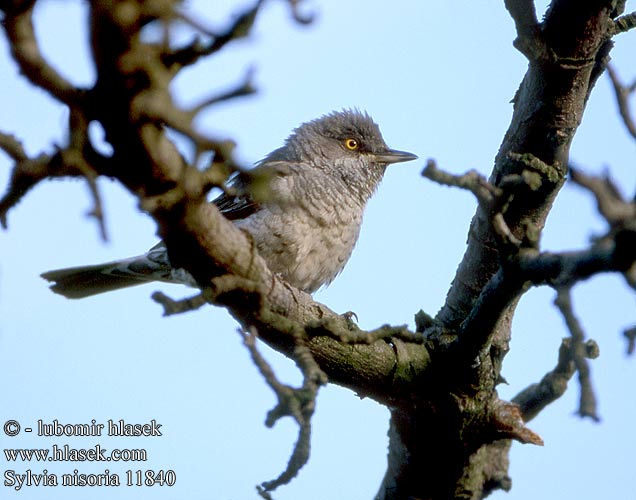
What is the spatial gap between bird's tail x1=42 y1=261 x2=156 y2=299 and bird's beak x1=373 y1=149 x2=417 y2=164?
2281 millimetres

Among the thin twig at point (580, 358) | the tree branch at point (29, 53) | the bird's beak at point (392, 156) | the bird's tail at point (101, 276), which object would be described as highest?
the bird's beak at point (392, 156)

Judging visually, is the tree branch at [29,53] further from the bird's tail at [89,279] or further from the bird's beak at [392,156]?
the bird's beak at [392,156]

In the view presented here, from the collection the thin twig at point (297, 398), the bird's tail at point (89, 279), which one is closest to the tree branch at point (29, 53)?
the thin twig at point (297, 398)

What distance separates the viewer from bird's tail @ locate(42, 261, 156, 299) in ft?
19.8

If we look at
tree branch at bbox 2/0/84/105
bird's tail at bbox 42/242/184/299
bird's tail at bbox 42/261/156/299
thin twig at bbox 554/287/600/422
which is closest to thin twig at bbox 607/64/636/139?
thin twig at bbox 554/287/600/422

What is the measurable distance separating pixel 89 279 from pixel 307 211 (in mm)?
1886

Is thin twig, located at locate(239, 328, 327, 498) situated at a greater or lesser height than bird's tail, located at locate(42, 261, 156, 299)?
lesser

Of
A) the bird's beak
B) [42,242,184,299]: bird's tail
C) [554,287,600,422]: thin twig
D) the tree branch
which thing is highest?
the bird's beak

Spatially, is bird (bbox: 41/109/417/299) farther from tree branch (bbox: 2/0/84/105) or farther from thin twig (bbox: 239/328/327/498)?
tree branch (bbox: 2/0/84/105)

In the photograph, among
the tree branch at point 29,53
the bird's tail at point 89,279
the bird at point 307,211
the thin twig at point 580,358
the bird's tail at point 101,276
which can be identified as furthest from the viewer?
the bird's tail at point 89,279

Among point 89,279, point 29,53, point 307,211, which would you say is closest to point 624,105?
point 29,53

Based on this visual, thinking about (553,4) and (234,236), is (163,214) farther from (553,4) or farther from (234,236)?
(553,4)

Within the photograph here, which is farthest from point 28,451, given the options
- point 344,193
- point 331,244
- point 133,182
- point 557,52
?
point 557,52

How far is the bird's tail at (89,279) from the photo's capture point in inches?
237
